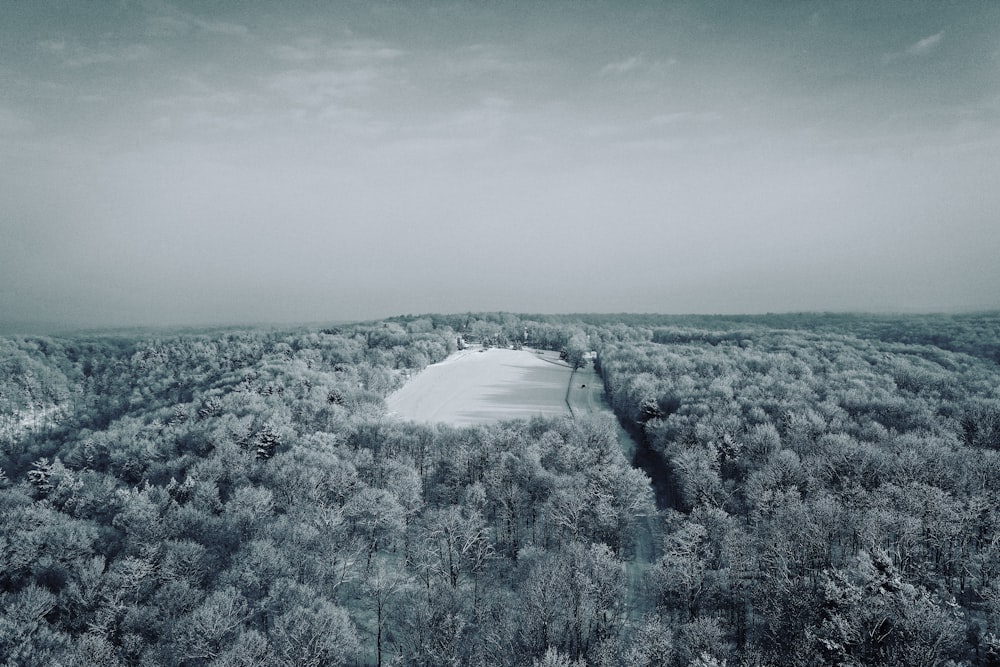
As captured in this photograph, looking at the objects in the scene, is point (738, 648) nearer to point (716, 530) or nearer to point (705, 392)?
point (716, 530)

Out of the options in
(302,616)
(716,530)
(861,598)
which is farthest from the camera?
(716,530)

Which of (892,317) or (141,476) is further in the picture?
(892,317)

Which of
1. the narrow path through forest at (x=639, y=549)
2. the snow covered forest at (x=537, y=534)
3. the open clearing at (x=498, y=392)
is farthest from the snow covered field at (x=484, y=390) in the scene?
the snow covered forest at (x=537, y=534)

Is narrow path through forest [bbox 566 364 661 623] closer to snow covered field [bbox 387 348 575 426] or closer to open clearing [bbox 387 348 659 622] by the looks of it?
open clearing [bbox 387 348 659 622]

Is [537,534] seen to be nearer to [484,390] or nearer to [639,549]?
[639,549]

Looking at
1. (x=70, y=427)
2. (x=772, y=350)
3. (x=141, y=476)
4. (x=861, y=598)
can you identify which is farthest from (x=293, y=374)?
(x=772, y=350)

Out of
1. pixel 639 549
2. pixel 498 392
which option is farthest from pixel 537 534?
pixel 498 392
